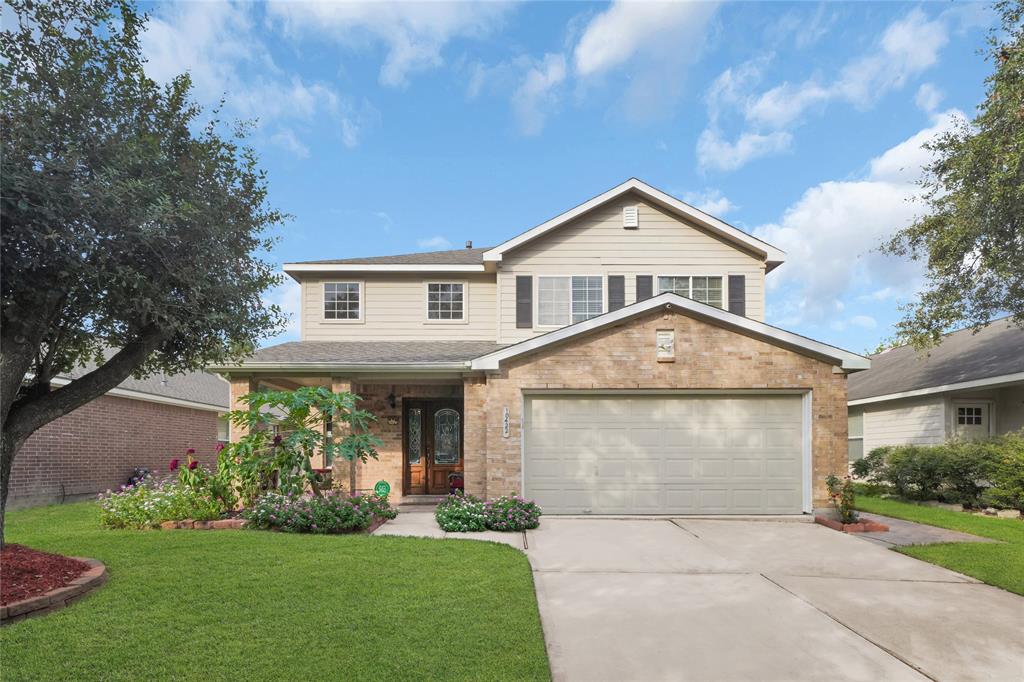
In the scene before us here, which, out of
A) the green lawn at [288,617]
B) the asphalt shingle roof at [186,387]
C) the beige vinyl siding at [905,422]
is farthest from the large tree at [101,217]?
the beige vinyl siding at [905,422]

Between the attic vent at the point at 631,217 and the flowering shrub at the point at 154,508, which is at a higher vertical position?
the attic vent at the point at 631,217

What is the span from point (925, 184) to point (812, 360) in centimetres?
Result: 627

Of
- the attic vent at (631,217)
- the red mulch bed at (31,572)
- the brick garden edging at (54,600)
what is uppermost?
the attic vent at (631,217)

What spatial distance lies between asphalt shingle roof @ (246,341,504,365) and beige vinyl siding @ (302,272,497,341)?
0.82 feet

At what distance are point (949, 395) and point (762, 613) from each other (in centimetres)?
1360

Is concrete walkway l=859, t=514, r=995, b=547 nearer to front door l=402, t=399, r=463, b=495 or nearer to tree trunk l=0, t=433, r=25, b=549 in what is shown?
front door l=402, t=399, r=463, b=495

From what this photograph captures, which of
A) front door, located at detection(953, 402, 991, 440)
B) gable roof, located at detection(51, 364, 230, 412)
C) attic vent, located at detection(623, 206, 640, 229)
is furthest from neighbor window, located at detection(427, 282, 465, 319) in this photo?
front door, located at detection(953, 402, 991, 440)

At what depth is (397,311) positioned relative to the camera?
14922 millimetres

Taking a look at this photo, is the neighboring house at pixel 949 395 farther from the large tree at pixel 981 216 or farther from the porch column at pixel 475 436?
the porch column at pixel 475 436

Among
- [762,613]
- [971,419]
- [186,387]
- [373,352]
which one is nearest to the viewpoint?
[762,613]

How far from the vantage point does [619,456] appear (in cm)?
1123

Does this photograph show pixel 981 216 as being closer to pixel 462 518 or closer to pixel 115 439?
pixel 462 518

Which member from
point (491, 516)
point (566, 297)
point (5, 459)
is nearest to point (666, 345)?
point (566, 297)

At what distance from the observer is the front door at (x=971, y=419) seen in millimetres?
15719
